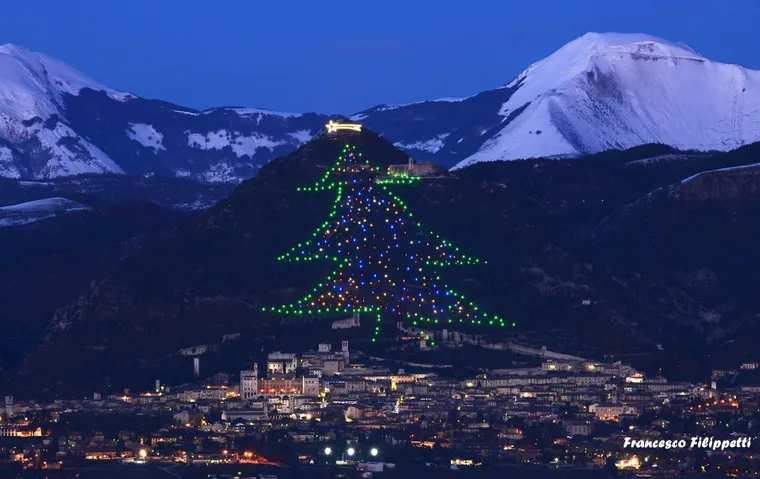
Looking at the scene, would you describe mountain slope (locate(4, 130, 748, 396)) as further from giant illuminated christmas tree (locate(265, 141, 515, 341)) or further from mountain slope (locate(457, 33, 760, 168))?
mountain slope (locate(457, 33, 760, 168))

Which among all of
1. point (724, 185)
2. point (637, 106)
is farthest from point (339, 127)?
point (637, 106)

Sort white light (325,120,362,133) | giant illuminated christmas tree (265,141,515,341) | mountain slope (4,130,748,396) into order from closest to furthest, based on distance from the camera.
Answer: mountain slope (4,130,748,396)
giant illuminated christmas tree (265,141,515,341)
white light (325,120,362,133)

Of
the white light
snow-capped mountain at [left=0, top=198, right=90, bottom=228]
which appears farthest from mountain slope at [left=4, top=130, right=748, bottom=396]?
snow-capped mountain at [left=0, top=198, right=90, bottom=228]

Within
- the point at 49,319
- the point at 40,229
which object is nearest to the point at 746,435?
the point at 49,319

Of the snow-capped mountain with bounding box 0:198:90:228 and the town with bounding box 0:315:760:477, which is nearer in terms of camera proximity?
the town with bounding box 0:315:760:477

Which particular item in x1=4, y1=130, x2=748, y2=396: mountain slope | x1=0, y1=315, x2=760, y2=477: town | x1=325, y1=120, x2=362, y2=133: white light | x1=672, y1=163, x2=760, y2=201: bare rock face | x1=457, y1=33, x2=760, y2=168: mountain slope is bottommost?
x1=0, y1=315, x2=760, y2=477: town

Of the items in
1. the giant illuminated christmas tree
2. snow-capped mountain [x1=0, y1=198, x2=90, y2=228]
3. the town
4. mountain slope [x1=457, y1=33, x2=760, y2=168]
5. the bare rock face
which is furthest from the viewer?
mountain slope [x1=457, y1=33, x2=760, y2=168]

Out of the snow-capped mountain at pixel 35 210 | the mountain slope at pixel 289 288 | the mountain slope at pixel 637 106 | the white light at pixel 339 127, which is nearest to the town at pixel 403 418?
the mountain slope at pixel 289 288

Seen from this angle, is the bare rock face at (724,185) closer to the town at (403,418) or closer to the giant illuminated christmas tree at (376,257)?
the giant illuminated christmas tree at (376,257)

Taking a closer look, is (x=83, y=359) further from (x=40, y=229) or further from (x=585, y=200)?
(x=40, y=229)
